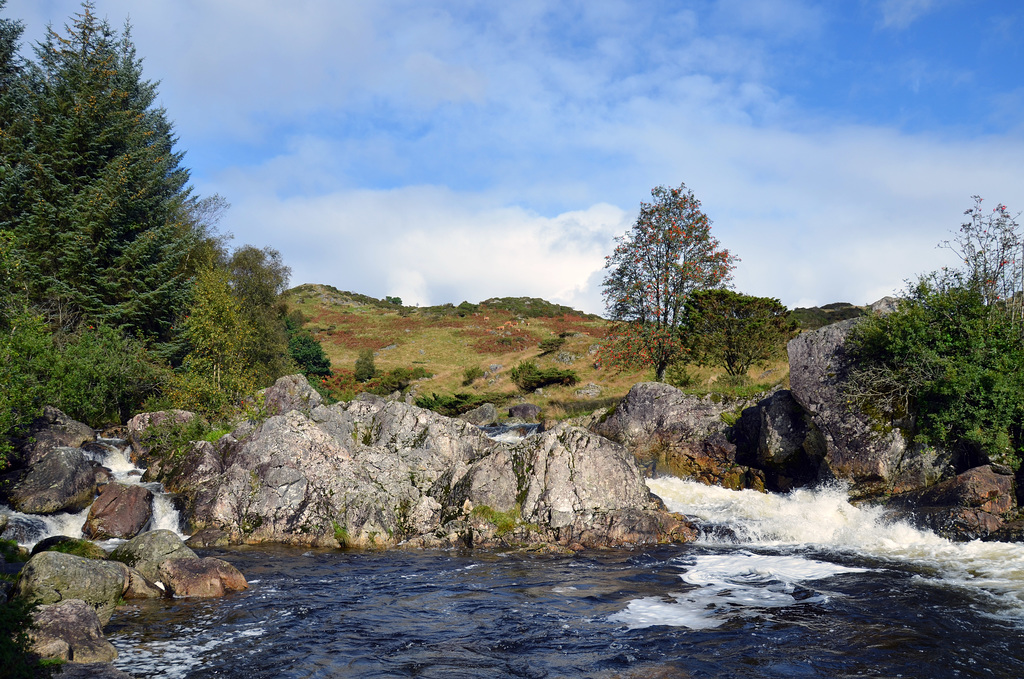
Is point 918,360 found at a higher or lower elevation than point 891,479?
higher

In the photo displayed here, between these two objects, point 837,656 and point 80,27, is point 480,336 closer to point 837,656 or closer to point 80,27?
point 80,27

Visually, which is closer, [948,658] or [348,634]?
[948,658]

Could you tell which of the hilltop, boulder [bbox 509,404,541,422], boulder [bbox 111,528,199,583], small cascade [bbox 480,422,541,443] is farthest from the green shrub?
boulder [bbox 111,528,199,583]

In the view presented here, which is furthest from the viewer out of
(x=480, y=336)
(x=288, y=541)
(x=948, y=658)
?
(x=480, y=336)

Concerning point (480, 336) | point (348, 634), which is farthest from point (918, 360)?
point (480, 336)

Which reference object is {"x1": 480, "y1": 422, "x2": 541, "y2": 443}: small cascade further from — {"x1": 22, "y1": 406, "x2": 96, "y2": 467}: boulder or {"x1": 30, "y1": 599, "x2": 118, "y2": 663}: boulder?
{"x1": 30, "y1": 599, "x2": 118, "y2": 663}: boulder

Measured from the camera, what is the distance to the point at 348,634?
973 centimetres

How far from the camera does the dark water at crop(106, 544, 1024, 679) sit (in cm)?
830

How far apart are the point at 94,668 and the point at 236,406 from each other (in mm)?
21111

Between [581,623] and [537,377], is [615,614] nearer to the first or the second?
[581,623]

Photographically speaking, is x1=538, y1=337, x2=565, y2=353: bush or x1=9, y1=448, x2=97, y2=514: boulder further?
x1=538, y1=337, x2=565, y2=353: bush

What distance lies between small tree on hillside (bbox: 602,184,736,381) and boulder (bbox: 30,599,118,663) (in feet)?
85.9

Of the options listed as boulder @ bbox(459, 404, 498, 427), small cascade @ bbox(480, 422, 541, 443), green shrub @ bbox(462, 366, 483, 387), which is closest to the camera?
small cascade @ bbox(480, 422, 541, 443)

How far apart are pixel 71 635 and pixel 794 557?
14.0 m
